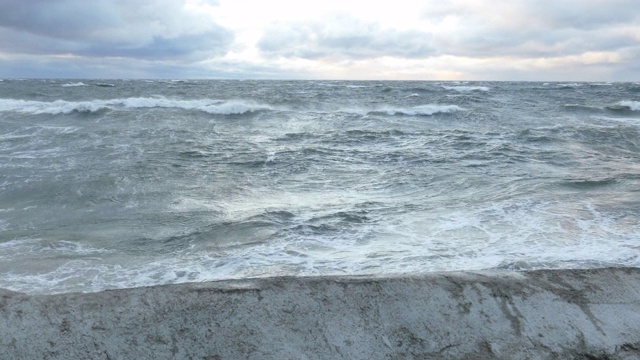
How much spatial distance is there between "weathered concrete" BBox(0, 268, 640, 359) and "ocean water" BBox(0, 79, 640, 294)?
Result: 2154 millimetres

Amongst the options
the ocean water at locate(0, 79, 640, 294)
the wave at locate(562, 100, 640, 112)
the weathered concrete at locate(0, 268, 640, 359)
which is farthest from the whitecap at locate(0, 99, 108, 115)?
the wave at locate(562, 100, 640, 112)

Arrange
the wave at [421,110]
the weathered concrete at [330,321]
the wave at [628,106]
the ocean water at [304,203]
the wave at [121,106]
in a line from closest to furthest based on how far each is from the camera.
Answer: the weathered concrete at [330,321]
the ocean water at [304,203]
the wave at [121,106]
the wave at [421,110]
the wave at [628,106]

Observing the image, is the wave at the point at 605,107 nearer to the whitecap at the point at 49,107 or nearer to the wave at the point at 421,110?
the wave at the point at 421,110

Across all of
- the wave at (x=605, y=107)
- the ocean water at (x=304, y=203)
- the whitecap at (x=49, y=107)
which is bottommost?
the ocean water at (x=304, y=203)

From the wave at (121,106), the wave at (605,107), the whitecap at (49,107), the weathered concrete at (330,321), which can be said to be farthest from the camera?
the wave at (605,107)

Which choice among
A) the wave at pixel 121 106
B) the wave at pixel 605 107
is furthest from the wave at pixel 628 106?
the wave at pixel 121 106

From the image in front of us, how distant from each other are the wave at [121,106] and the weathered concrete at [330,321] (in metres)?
22.9

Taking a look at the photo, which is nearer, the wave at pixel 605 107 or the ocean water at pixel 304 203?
the ocean water at pixel 304 203

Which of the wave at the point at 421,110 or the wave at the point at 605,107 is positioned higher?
the wave at the point at 605,107

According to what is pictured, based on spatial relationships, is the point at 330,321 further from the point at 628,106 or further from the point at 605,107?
the point at 628,106

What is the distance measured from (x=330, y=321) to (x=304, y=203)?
5.32m

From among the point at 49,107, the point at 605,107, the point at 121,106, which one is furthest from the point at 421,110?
the point at 49,107

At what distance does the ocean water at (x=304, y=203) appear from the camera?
5.05 metres

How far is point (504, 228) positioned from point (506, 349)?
4.07m
